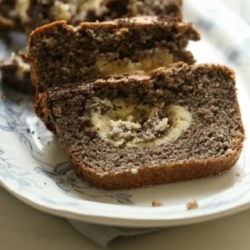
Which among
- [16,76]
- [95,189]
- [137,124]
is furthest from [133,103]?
[16,76]

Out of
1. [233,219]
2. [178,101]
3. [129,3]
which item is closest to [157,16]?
[129,3]

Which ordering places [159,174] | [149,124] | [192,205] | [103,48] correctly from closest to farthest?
[192,205] → [159,174] → [149,124] → [103,48]

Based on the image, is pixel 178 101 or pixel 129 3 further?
pixel 129 3

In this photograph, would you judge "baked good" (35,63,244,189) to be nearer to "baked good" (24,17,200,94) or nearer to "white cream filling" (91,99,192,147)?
"white cream filling" (91,99,192,147)

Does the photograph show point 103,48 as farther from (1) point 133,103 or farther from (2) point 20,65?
(2) point 20,65

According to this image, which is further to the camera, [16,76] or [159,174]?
[16,76]

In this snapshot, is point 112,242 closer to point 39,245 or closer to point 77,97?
point 39,245

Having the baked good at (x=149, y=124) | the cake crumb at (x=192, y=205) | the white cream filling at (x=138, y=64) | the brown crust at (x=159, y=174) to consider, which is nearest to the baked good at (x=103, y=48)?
the white cream filling at (x=138, y=64)
